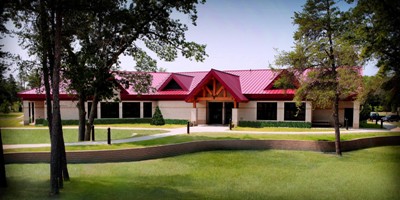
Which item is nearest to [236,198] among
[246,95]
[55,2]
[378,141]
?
[55,2]

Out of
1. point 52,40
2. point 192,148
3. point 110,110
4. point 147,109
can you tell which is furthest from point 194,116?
point 52,40

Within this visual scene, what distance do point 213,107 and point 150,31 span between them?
15910 mm

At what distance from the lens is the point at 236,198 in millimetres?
7852

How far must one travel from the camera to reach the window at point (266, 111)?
25.3 metres

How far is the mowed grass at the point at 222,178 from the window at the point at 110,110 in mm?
16541

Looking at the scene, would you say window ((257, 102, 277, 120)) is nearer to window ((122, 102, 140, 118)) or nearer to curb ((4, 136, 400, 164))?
curb ((4, 136, 400, 164))

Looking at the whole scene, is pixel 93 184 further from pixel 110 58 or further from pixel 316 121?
pixel 316 121

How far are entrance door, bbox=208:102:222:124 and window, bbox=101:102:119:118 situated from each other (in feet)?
30.0

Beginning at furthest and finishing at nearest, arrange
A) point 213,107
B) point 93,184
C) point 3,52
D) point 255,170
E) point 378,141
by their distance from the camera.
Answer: point 213,107 → point 378,141 → point 255,170 → point 93,184 → point 3,52

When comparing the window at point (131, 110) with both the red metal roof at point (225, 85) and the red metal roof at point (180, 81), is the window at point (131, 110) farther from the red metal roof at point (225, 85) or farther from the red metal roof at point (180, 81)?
the red metal roof at point (180, 81)

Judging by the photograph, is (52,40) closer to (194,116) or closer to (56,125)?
(56,125)

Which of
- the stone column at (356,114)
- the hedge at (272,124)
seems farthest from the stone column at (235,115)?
the stone column at (356,114)

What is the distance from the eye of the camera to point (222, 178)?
1010 centimetres

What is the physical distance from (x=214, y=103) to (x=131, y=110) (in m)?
8.48
